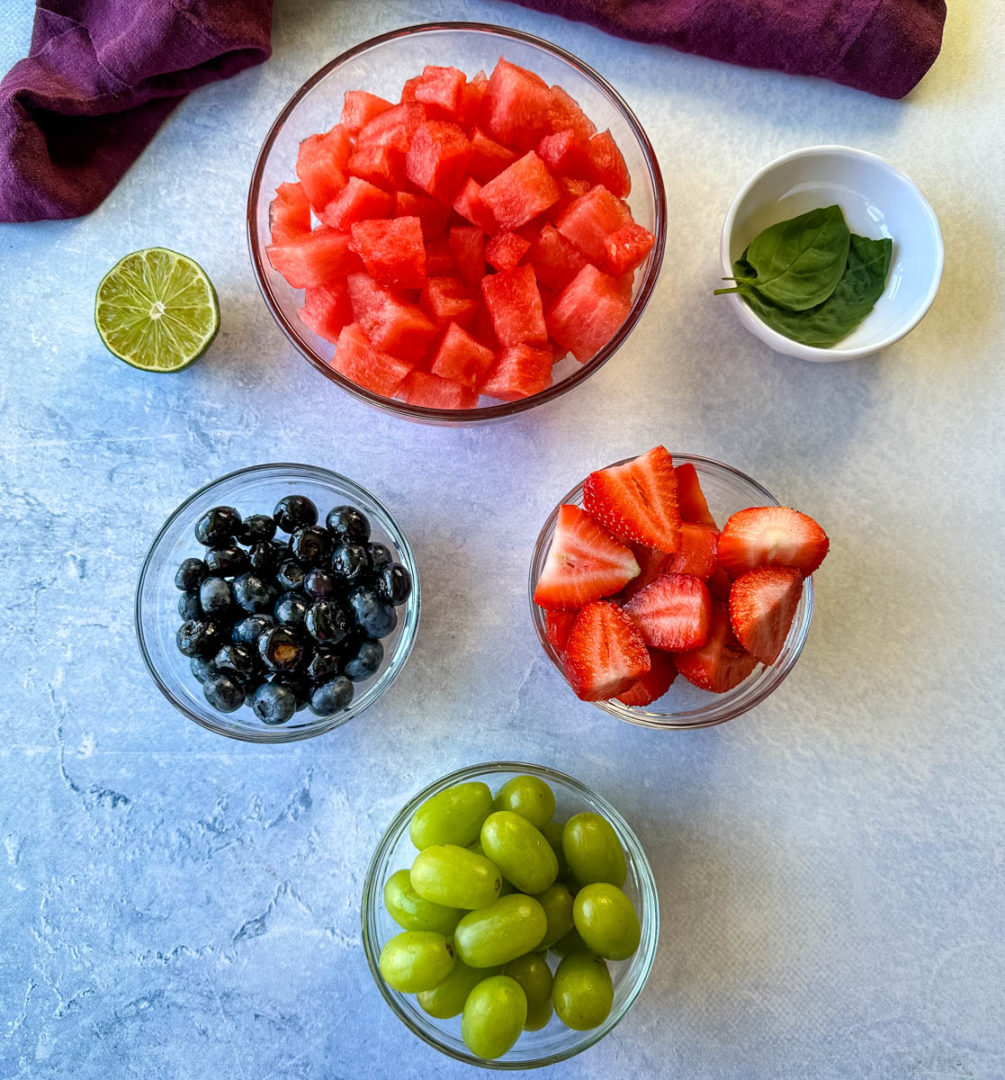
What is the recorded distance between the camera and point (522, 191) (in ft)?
4.09

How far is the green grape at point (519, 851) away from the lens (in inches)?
48.3

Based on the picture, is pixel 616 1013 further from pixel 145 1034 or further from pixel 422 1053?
pixel 145 1034

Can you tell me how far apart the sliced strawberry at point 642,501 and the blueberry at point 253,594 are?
530 millimetres

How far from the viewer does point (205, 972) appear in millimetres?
1510

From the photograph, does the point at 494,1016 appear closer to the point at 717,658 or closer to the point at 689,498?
the point at 717,658

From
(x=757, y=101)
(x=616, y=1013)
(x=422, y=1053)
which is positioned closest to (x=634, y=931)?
(x=616, y=1013)

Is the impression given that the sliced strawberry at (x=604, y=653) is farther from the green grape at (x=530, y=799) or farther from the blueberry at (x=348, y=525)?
the blueberry at (x=348, y=525)

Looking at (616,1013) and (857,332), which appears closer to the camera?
(616,1013)

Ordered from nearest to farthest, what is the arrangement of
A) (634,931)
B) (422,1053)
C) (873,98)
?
1. (634,931)
2. (422,1053)
3. (873,98)

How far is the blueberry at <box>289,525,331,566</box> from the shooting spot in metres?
1.34

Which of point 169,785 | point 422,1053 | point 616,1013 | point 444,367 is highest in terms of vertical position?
point 444,367

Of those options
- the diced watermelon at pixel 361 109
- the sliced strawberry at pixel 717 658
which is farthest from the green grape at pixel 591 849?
A: the diced watermelon at pixel 361 109

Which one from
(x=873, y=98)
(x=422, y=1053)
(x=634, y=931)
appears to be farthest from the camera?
(x=873, y=98)

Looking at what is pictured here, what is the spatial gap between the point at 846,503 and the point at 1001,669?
1.34 ft
